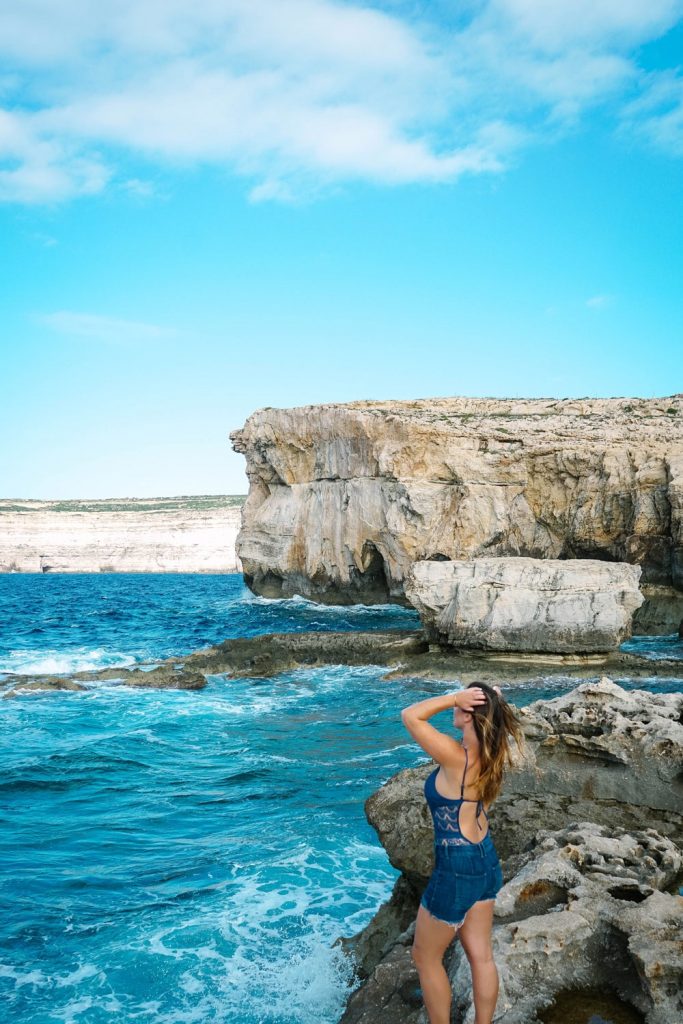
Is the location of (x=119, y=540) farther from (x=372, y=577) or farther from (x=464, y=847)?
(x=464, y=847)

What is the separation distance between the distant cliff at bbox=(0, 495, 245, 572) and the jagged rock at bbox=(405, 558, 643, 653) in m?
81.0

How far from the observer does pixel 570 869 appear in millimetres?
4852

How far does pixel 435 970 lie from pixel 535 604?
17227mm

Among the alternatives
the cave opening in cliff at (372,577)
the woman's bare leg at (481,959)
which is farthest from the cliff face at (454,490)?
the woman's bare leg at (481,959)

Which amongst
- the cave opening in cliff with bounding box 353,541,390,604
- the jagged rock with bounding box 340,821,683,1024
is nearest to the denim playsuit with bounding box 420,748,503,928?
the jagged rock with bounding box 340,821,683,1024

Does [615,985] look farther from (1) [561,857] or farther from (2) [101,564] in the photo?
(2) [101,564]

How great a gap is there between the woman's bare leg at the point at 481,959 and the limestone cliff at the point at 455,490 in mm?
25387

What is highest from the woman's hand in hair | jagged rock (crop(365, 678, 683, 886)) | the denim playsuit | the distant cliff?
the woman's hand in hair

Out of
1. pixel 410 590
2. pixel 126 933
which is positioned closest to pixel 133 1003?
pixel 126 933

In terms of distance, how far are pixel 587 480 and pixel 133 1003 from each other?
93.2ft

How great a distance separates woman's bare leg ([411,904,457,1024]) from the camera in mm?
3723

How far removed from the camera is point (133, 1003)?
5.84 metres

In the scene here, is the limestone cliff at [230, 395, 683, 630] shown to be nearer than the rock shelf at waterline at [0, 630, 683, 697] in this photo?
No

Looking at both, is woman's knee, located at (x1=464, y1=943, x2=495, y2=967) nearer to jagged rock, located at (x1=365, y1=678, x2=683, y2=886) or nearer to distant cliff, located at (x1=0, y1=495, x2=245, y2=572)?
jagged rock, located at (x1=365, y1=678, x2=683, y2=886)
